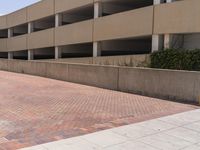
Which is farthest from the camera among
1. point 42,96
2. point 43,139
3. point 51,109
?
point 42,96

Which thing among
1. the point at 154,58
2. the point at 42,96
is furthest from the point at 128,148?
the point at 154,58

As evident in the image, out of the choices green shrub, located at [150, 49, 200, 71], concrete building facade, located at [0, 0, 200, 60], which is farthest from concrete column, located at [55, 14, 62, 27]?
green shrub, located at [150, 49, 200, 71]

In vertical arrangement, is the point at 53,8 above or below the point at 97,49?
above

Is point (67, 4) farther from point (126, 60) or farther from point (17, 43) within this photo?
point (17, 43)

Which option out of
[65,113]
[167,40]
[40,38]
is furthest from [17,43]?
[65,113]

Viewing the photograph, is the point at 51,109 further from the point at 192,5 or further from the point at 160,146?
the point at 192,5

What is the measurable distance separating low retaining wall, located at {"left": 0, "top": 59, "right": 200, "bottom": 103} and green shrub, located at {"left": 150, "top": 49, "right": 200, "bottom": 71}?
3.06 meters

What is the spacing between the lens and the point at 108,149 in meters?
5.85

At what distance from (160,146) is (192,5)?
1139 cm

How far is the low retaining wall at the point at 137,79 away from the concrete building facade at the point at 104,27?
4.08 m

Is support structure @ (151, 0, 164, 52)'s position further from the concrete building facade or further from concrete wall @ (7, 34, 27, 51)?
concrete wall @ (7, 34, 27, 51)

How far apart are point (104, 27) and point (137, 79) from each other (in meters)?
9.74

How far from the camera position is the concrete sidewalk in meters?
6.01

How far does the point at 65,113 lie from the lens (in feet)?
30.1
